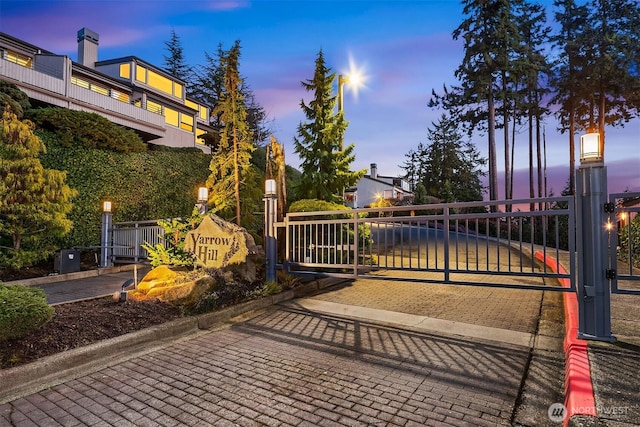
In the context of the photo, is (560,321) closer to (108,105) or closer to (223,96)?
(223,96)

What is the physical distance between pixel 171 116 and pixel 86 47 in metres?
7.02

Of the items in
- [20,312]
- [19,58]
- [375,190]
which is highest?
[19,58]

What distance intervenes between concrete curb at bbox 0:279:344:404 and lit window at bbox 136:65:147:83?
25450 millimetres

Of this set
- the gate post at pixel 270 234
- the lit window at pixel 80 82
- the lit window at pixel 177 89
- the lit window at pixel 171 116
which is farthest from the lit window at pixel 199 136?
the gate post at pixel 270 234

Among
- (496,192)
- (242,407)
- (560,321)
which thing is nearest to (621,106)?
(496,192)

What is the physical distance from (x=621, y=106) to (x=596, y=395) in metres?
33.0

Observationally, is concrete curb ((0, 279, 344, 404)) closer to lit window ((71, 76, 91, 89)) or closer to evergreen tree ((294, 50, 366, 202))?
evergreen tree ((294, 50, 366, 202))

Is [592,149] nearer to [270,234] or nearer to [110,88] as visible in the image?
[270,234]

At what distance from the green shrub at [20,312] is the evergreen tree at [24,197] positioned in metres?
6.06

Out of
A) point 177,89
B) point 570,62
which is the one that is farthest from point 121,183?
point 570,62

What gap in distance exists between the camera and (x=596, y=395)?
2.64m

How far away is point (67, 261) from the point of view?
9969 mm

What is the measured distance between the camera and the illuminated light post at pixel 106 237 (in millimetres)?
11336

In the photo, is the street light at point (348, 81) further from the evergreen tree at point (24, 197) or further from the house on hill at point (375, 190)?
the house on hill at point (375, 190)
